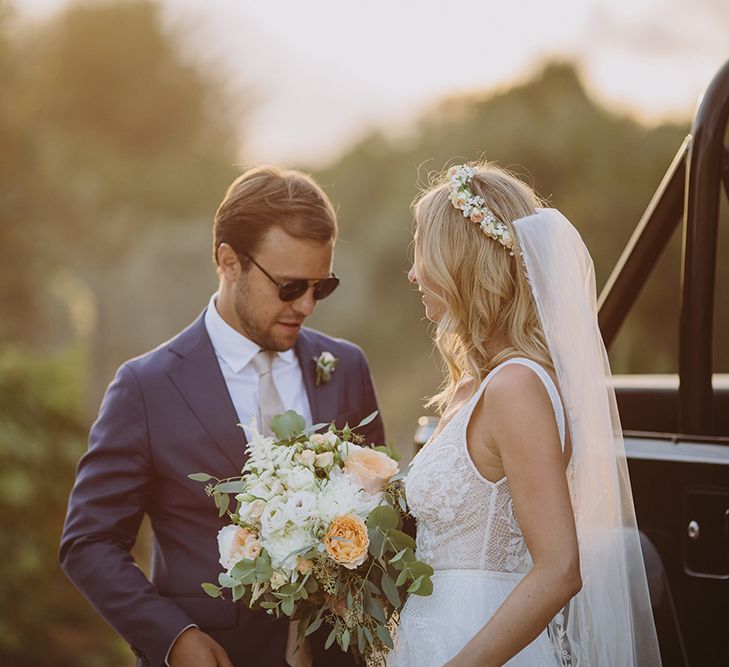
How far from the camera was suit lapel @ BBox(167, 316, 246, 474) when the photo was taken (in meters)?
3.34

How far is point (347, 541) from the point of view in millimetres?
2594

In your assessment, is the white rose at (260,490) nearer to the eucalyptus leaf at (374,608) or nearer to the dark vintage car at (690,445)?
the eucalyptus leaf at (374,608)

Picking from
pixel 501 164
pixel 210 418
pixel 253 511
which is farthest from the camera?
pixel 501 164

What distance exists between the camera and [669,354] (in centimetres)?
1068

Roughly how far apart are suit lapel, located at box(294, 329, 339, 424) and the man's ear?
34 cm

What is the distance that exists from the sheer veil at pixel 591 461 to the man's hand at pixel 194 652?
3.60 ft

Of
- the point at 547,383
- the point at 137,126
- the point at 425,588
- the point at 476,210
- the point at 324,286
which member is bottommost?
the point at 425,588

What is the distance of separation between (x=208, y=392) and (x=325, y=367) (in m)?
0.46

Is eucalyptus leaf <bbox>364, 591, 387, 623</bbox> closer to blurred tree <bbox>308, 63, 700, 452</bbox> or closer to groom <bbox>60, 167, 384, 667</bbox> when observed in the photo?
groom <bbox>60, 167, 384, 667</bbox>

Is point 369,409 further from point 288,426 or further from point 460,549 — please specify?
point 460,549

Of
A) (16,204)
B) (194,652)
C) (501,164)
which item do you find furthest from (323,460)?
(501,164)

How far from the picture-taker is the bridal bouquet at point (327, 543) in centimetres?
265

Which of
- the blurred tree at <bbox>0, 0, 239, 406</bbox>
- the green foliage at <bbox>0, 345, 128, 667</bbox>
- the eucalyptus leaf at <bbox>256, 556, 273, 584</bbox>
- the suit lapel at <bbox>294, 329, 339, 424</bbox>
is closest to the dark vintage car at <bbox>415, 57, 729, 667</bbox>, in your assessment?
the suit lapel at <bbox>294, 329, 339, 424</bbox>

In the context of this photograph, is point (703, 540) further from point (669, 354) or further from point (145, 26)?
point (145, 26)
